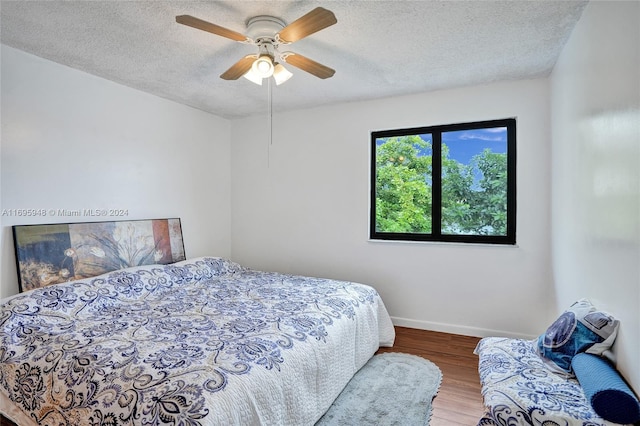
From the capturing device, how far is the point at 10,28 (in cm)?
215

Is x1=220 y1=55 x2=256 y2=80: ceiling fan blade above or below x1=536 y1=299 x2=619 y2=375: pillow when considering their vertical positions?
above

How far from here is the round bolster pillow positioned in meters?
1.18

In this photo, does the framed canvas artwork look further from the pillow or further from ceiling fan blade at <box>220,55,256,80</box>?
the pillow

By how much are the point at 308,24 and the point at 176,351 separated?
5.87ft

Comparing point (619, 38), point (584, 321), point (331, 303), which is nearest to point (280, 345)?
point (331, 303)

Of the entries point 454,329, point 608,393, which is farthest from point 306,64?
point 454,329

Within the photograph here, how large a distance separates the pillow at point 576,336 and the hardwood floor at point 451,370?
646 mm

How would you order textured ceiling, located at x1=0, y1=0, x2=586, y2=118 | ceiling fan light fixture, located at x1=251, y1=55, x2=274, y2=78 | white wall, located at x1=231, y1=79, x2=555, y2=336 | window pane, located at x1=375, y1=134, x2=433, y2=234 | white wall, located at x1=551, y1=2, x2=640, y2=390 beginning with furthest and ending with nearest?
1. window pane, located at x1=375, y1=134, x2=433, y2=234
2. white wall, located at x1=231, y1=79, x2=555, y2=336
3. ceiling fan light fixture, located at x1=251, y1=55, x2=274, y2=78
4. textured ceiling, located at x1=0, y1=0, x2=586, y2=118
5. white wall, located at x1=551, y1=2, x2=640, y2=390

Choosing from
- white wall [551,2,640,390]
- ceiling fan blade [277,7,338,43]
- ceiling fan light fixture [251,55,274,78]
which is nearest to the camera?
white wall [551,2,640,390]

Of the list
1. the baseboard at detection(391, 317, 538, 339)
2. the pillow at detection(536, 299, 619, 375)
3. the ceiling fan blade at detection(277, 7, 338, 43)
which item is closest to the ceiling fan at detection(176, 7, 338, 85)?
the ceiling fan blade at detection(277, 7, 338, 43)

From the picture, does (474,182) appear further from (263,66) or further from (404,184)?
(263,66)

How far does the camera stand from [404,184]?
3576 mm

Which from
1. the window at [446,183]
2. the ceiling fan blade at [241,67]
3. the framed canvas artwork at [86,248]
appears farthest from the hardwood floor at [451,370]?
the ceiling fan blade at [241,67]

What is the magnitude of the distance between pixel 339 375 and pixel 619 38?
88.4 inches
